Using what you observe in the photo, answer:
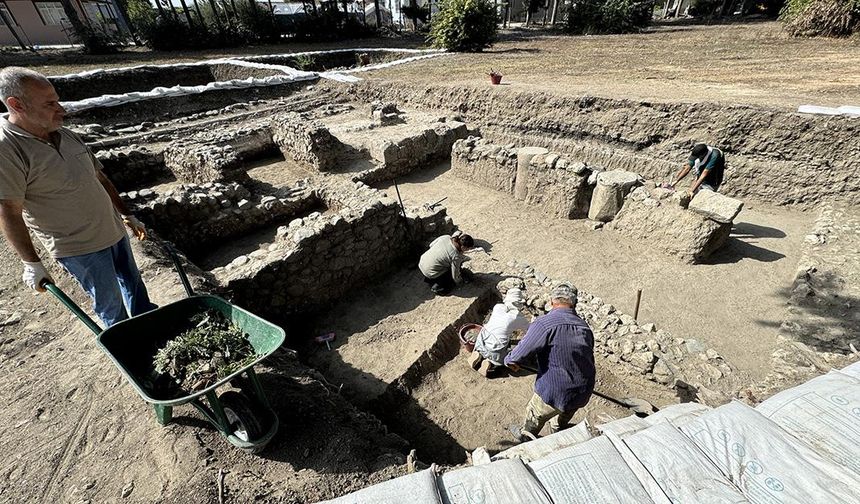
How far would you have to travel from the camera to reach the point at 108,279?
3104 mm

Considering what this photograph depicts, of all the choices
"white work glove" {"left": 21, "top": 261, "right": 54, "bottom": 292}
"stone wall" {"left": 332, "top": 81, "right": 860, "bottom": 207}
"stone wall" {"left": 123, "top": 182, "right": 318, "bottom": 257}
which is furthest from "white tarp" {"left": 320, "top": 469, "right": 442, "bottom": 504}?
"stone wall" {"left": 332, "top": 81, "right": 860, "bottom": 207}

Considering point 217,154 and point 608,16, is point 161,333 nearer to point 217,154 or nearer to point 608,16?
point 217,154

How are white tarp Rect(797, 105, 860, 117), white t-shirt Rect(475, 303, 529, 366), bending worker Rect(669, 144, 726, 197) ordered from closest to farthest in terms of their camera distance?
white t-shirt Rect(475, 303, 529, 366), bending worker Rect(669, 144, 726, 197), white tarp Rect(797, 105, 860, 117)

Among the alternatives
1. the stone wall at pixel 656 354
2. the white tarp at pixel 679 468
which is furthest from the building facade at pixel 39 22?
the white tarp at pixel 679 468

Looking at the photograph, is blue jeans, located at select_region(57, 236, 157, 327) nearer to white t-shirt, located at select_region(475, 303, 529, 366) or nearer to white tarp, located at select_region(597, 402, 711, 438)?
white t-shirt, located at select_region(475, 303, 529, 366)

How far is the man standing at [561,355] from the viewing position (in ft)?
9.82

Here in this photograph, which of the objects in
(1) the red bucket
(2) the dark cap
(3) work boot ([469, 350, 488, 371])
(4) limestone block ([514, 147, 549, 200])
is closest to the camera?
(3) work boot ([469, 350, 488, 371])

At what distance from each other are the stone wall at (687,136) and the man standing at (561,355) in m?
7.80

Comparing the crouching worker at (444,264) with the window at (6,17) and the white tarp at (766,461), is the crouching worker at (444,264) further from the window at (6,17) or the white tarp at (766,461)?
the window at (6,17)

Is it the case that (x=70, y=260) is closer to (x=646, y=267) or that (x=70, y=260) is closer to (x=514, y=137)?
(x=646, y=267)

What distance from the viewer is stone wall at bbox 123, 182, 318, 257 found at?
633 centimetres

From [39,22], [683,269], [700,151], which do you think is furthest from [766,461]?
[39,22]

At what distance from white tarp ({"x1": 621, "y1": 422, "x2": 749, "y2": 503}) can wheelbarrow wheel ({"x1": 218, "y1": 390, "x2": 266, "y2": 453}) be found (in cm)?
234

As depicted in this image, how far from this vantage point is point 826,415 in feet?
6.89
